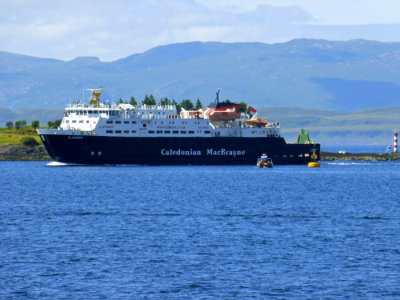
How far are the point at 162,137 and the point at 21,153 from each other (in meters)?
39.6

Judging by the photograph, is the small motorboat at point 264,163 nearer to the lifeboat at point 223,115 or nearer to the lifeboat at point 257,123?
the lifeboat at point 257,123

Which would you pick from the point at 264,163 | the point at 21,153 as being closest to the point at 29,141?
the point at 21,153

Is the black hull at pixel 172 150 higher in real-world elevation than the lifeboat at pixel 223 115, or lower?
lower

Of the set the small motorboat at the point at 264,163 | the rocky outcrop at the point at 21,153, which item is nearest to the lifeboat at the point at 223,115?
the small motorboat at the point at 264,163

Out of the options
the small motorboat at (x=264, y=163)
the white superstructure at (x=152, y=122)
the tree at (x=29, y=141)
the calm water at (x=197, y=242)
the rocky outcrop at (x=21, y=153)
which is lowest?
the calm water at (x=197, y=242)

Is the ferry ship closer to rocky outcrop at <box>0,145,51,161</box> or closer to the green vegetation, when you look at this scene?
rocky outcrop at <box>0,145,51,161</box>

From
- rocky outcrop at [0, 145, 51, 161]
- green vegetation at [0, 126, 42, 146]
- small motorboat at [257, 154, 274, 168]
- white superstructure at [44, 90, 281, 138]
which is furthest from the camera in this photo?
green vegetation at [0, 126, 42, 146]

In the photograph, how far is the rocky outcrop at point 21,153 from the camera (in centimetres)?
14650

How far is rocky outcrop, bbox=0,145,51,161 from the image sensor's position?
146 m

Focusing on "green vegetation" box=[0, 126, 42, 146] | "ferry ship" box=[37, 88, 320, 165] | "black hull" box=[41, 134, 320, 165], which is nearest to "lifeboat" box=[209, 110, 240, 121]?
"ferry ship" box=[37, 88, 320, 165]

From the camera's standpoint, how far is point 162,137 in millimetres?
116125

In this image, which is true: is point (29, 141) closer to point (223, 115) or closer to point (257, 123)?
point (223, 115)

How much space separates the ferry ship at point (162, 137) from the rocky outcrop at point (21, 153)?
29114 millimetres

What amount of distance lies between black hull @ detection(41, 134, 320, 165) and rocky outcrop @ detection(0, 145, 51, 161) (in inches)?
1373
